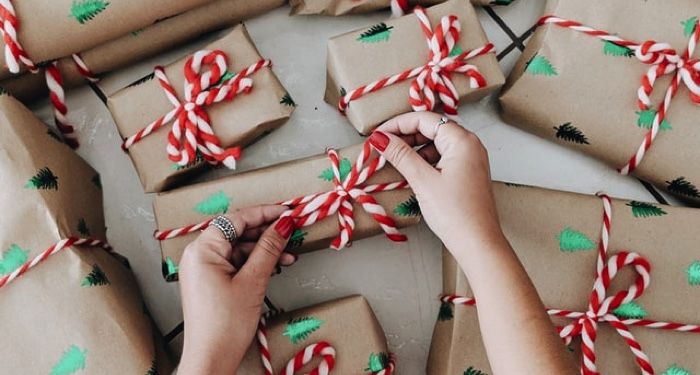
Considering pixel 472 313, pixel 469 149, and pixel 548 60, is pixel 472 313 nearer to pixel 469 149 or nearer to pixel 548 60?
pixel 469 149

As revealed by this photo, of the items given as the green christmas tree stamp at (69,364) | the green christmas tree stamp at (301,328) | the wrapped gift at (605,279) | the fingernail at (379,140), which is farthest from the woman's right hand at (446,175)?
the green christmas tree stamp at (69,364)

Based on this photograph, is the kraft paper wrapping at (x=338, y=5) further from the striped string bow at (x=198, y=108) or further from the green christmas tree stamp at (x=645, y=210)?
the green christmas tree stamp at (x=645, y=210)

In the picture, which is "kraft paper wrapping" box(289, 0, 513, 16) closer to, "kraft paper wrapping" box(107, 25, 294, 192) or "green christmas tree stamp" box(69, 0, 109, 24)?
"kraft paper wrapping" box(107, 25, 294, 192)

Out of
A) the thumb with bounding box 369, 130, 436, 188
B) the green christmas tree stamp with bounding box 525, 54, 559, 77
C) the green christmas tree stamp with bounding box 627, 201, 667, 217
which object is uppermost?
the green christmas tree stamp with bounding box 525, 54, 559, 77

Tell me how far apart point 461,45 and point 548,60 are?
0.44ft

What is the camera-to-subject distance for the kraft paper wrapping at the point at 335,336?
84cm

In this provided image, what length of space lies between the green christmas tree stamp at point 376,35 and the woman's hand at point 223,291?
0.28 m

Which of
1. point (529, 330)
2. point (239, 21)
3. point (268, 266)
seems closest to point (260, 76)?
point (239, 21)

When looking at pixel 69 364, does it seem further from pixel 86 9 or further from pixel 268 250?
pixel 86 9

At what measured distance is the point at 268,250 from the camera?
82 cm

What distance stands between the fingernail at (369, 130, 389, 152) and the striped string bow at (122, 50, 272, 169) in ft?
0.64

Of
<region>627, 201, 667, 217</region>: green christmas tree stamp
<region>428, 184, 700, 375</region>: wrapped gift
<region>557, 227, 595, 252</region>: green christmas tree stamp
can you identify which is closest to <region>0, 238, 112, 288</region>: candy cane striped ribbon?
<region>428, 184, 700, 375</region>: wrapped gift

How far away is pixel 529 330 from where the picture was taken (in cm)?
70

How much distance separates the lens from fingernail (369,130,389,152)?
83cm
